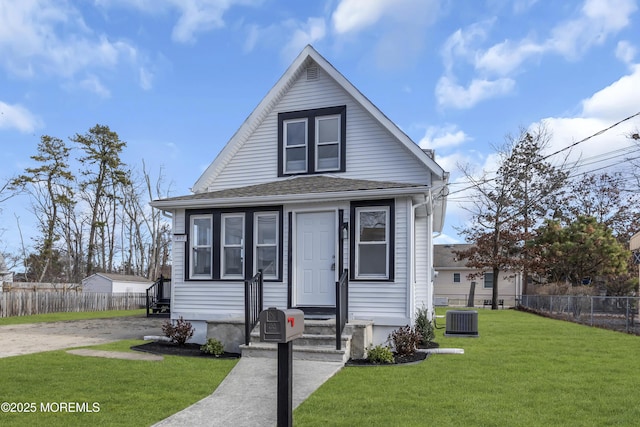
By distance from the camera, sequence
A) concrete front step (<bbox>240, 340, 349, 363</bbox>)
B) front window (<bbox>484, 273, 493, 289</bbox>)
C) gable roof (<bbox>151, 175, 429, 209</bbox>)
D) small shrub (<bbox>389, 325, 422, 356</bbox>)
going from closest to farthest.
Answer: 1. concrete front step (<bbox>240, 340, 349, 363</bbox>)
2. small shrub (<bbox>389, 325, 422, 356</bbox>)
3. gable roof (<bbox>151, 175, 429, 209</bbox>)
4. front window (<bbox>484, 273, 493, 289</bbox>)

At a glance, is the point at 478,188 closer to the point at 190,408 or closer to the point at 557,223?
the point at 557,223

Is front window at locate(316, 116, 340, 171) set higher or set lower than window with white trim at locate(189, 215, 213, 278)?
higher

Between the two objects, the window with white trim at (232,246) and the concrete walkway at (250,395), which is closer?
the concrete walkway at (250,395)

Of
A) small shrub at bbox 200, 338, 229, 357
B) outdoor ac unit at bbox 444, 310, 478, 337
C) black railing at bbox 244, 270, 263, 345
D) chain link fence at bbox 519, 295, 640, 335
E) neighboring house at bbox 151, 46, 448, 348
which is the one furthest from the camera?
chain link fence at bbox 519, 295, 640, 335

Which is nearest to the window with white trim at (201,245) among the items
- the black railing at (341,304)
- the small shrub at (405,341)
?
the black railing at (341,304)

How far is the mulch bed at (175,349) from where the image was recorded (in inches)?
383

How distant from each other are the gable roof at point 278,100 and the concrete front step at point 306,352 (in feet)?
16.2

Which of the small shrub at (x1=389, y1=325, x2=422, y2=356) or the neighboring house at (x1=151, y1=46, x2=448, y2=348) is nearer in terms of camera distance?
the small shrub at (x1=389, y1=325, x2=422, y2=356)

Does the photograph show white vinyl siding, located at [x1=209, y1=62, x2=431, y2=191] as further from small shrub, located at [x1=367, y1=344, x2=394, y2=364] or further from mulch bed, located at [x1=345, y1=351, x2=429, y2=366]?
small shrub, located at [x1=367, y1=344, x2=394, y2=364]

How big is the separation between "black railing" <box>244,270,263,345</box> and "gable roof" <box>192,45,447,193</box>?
13.2 ft

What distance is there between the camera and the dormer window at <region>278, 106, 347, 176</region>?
12586 mm

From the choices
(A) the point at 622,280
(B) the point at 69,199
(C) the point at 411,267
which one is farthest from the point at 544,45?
(B) the point at 69,199

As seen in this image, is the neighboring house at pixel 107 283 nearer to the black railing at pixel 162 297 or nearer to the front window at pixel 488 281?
the black railing at pixel 162 297

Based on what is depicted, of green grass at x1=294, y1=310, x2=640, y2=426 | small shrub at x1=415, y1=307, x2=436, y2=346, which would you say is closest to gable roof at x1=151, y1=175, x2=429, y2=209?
small shrub at x1=415, y1=307, x2=436, y2=346
